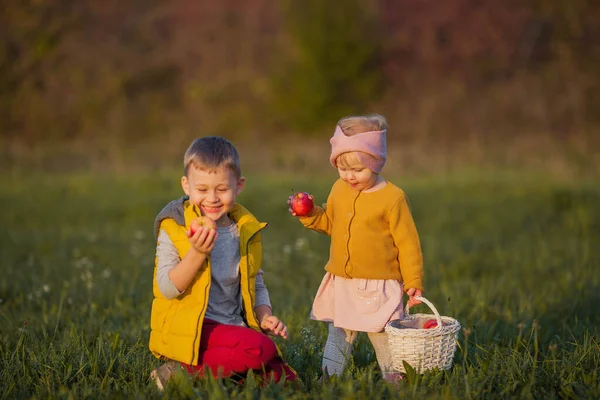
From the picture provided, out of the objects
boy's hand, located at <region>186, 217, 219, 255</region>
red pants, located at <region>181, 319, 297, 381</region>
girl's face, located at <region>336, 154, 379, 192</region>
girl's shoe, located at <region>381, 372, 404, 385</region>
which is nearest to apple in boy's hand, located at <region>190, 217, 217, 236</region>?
boy's hand, located at <region>186, 217, 219, 255</region>

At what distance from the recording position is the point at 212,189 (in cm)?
398

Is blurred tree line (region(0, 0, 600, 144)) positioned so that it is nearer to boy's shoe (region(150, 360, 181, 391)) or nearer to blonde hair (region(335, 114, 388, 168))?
blonde hair (region(335, 114, 388, 168))

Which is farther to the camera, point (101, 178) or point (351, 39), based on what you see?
point (351, 39)

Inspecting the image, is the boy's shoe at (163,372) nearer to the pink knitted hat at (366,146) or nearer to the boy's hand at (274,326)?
the boy's hand at (274,326)

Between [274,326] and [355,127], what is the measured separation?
1.13m

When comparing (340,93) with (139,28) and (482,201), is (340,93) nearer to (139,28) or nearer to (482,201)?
(139,28)

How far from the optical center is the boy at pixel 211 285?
3.90m

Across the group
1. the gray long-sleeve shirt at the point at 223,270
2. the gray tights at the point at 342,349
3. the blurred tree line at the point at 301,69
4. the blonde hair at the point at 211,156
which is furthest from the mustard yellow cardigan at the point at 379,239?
the blurred tree line at the point at 301,69

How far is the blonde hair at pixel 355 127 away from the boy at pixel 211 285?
0.60 meters

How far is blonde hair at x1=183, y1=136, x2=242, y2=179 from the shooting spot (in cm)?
396

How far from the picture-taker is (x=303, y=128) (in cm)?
3105

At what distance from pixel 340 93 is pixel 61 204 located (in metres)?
18.4

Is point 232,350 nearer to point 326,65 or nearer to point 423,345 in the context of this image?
point 423,345

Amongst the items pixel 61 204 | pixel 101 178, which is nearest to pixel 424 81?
pixel 101 178
